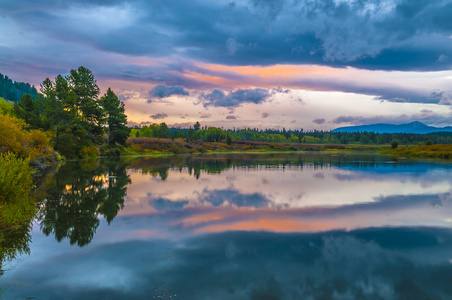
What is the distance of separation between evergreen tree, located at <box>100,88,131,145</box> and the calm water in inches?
2484

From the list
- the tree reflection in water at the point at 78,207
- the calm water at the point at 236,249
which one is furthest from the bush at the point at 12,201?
the calm water at the point at 236,249

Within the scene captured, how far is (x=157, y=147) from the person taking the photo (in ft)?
351

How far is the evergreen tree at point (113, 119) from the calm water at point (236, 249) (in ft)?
207

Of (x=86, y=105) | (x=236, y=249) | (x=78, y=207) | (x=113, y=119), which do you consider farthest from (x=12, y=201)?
(x=113, y=119)

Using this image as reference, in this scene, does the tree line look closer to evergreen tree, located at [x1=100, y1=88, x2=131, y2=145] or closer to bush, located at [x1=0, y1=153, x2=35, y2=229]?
evergreen tree, located at [x1=100, y1=88, x2=131, y2=145]

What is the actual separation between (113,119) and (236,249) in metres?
75.3

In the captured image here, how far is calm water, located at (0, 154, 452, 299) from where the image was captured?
7008 mm

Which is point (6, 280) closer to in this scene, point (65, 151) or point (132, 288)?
point (132, 288)

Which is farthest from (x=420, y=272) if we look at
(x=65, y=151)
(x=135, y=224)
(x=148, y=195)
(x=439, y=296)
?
(x=65, y=151)

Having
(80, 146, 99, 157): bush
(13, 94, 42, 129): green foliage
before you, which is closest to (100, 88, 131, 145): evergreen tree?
(80, 146, 99, 157): bush

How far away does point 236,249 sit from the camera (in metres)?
9.48

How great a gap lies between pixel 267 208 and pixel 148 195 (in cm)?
826

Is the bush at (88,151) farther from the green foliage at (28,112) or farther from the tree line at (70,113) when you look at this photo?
the green foliage at (28,112)

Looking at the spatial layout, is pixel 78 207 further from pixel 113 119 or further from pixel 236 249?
pixel 113 119
